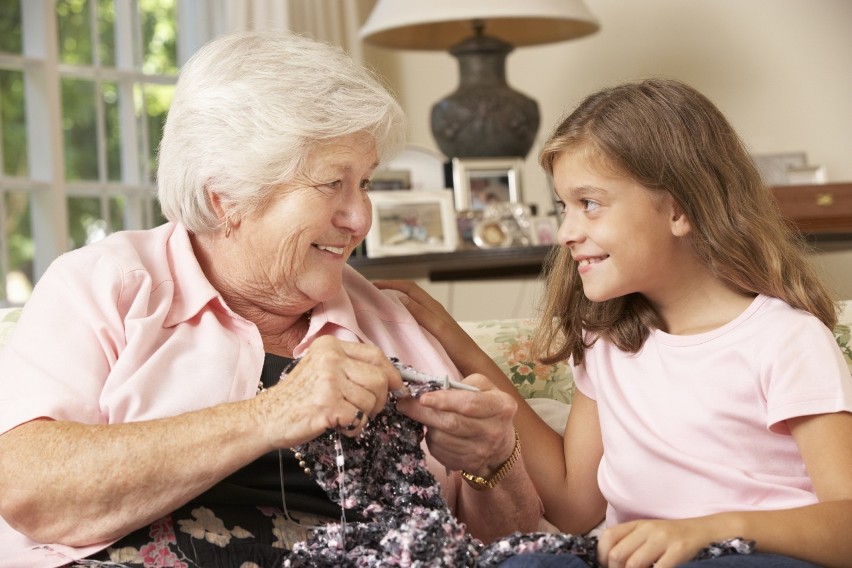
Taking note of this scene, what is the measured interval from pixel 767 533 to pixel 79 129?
127 inches

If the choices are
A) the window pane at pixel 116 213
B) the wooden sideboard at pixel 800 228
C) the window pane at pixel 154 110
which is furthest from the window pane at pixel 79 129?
the wooden sideboard at pixel 800 228

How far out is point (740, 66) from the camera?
13.9ft

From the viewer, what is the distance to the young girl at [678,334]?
1.56 metres

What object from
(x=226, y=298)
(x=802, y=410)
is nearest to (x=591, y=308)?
(x=802, y=410)

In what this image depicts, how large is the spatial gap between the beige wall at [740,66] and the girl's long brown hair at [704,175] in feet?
7.28

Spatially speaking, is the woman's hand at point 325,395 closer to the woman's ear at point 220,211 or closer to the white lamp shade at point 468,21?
the woman's ear at point 220,211

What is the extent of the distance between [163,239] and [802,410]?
0.96 meters

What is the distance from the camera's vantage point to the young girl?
5.11 ft

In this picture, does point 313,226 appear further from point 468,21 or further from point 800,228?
point 468,21

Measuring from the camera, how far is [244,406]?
144 cm

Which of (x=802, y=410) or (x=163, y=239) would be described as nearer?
(x=802, y=410)

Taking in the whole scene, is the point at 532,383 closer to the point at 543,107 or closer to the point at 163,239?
the point at 163,239

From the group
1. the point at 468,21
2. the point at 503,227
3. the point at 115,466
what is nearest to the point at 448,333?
the point at 115,466

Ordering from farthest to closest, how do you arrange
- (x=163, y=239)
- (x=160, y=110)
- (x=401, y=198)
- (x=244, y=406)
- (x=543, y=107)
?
1. (x=543, y=107)
2. (x=160, y=110)
3. (x=401, y=198)
4. (x=163, y=239)
5. (x=244, y=406)
